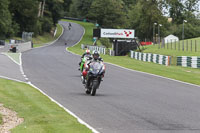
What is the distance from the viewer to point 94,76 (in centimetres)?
1602

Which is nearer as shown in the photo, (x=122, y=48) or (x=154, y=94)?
(x=154, y=94)

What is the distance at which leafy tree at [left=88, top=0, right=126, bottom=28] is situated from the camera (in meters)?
128

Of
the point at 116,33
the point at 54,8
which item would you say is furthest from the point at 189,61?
the point at 54,8

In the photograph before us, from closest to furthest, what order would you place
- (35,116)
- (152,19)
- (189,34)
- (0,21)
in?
(35,116) → (0,21) → (152,19) → (189,34)

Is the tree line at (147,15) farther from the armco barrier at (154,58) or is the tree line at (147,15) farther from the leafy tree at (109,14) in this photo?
the armco barrier at (154,58)

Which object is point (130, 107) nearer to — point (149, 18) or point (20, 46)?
point (20, 46)

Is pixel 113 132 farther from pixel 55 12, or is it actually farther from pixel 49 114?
pixel 55 12

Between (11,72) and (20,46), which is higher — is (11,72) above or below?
below

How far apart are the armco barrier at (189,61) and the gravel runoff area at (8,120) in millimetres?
26336

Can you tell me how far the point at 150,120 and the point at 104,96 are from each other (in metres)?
5.39

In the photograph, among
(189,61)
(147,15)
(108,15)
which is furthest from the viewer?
(108,15)

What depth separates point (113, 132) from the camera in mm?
8875

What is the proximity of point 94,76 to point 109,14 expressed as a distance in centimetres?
11493

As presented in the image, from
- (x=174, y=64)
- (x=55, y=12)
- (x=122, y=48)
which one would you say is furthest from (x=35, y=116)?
(x=55, y=12)
